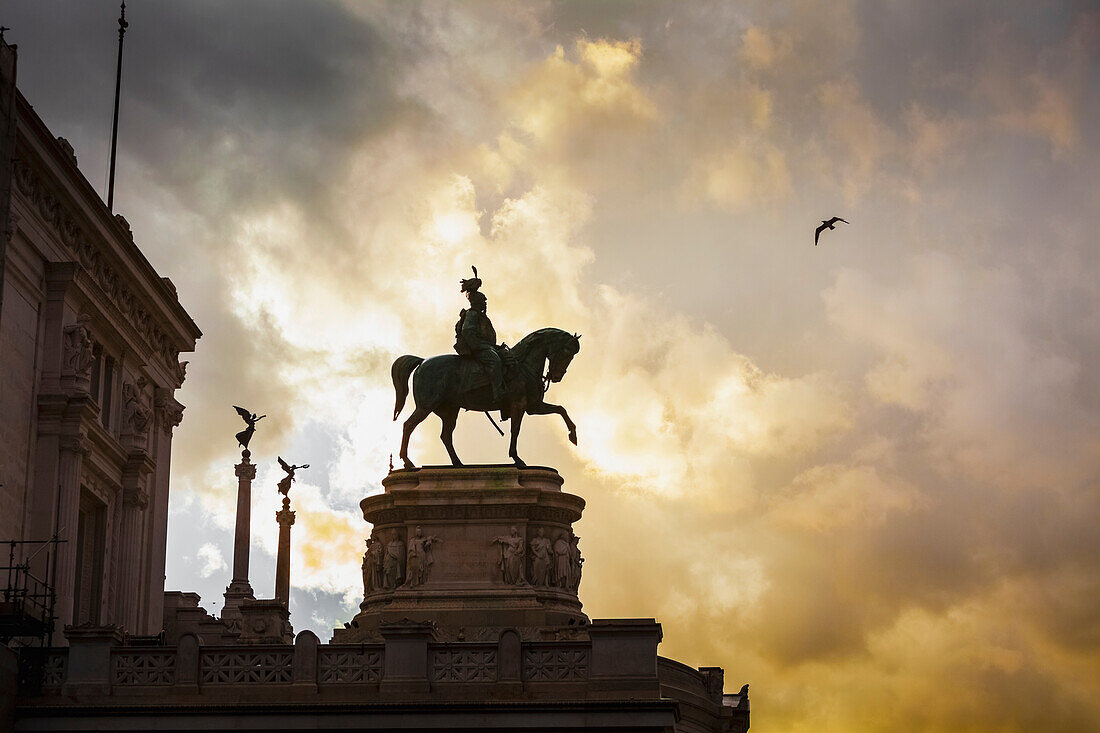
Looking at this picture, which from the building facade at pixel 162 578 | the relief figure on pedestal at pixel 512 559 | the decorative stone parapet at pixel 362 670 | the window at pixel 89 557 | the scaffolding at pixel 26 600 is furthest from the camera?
the relief figure on pedestal at pixel 512 559

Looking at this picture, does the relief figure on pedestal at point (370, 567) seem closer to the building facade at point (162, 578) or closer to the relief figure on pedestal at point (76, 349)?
the building facade at point (162, 578)

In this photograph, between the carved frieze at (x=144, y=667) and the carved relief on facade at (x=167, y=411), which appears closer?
the carved frieze at (x=144, y=667)

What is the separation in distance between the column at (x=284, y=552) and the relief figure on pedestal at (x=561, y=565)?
59.9ft

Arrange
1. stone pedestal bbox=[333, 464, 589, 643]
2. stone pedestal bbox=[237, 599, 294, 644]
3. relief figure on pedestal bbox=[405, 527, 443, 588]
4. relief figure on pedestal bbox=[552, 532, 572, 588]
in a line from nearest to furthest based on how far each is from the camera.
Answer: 1. stone pedestal bbox=[237, 599, 294, 644]
2. stone pedestal bbox=[333, 464, 589, 643]
3. relief figure on pedestal bbox=[405, 527, 443, 588]
4. relief figure on pedestal bbox=[552, 532, 572, 588]

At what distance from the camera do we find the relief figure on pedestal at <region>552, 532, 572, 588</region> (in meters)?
46.1

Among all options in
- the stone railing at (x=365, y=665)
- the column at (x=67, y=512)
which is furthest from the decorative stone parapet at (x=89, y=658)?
the column at (x=67, y=512)

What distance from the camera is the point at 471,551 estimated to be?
46.2 m

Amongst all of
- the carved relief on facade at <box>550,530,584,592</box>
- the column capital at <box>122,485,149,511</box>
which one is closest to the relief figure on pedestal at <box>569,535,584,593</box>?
the carved relief on facade at <box>550,530,584,592</box>

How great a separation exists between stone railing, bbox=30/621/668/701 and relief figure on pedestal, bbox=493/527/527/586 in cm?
1335

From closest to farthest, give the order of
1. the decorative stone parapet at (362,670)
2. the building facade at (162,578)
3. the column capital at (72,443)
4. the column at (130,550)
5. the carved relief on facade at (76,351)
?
the building facade at (162,578) → the decorative stone parapet at (362,670) → the column capital at (72,443) → the carved relief on facade at (76,351) → the column at (130,550)

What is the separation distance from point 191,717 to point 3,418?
11133 mm

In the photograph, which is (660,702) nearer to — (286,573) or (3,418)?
(3,418)

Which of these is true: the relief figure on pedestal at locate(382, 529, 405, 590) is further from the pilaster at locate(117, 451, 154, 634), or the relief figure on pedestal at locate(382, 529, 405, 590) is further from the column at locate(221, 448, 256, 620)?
the column at locate(221, 448, 256, 620)

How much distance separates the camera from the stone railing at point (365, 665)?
31.6 metres
